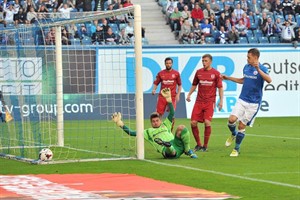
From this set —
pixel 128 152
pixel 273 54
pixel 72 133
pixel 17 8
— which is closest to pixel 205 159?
pixel 128 152

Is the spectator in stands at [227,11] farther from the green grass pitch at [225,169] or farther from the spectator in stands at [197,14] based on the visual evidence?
the green grass pitch at [225,169]

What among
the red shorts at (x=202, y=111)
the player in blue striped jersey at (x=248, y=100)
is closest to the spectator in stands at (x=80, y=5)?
the red shorts at (x=202, y=111)

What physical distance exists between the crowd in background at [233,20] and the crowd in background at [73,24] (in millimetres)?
2802

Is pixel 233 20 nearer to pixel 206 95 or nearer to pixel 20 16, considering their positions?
pixel 20 16

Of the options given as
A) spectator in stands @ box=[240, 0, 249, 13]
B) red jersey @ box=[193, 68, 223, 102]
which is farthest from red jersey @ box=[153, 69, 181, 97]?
spectator in stands @ box=[240, 0, 249, 13]

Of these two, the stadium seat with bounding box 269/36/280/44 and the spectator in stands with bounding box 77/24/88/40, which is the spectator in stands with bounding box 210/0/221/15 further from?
the spectator in stands with bounding box 77/24/88/40

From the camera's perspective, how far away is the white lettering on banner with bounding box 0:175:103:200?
12680 mm

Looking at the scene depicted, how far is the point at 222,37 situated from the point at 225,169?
76.5ft

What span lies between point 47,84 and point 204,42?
17.4 m

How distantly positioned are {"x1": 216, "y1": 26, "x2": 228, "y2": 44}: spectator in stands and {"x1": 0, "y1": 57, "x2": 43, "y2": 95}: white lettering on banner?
1781 cm

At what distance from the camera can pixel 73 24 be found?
24141 millimetres

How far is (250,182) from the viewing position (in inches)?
568

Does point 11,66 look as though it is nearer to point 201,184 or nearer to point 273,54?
point 201,184

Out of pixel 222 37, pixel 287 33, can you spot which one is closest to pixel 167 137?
pixel 222 37
